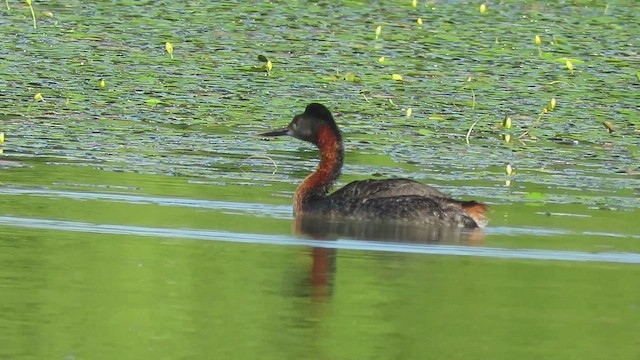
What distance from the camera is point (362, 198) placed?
1298 cm

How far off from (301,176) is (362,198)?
6.07 ft

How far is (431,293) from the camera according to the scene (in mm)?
9969

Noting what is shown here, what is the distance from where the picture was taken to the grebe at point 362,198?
1251cm

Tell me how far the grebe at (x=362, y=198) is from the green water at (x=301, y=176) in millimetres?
242

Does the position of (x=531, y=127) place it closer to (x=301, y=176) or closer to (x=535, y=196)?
(x=301, y=176)

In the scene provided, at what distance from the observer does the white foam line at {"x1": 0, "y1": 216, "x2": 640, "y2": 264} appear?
11406 mm

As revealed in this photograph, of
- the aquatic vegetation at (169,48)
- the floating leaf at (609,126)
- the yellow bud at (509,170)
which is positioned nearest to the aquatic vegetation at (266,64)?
the aquatic vegetation at (169,48)

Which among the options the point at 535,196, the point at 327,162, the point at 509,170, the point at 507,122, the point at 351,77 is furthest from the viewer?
the point at 351,77

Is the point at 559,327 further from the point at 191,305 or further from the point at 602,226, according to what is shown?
the point at 602,226

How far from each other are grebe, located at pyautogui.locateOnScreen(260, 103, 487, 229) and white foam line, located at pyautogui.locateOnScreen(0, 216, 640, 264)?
0.73 meters

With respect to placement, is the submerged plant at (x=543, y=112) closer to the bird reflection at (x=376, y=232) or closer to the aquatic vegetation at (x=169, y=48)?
the bird reflection at (x=376, y=232)

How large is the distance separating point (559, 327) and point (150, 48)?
1162 centimetres

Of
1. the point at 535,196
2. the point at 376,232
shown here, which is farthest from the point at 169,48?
the point at 376,232

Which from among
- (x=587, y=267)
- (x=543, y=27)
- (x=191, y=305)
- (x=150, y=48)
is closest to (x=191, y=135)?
(x=150, y=48)
